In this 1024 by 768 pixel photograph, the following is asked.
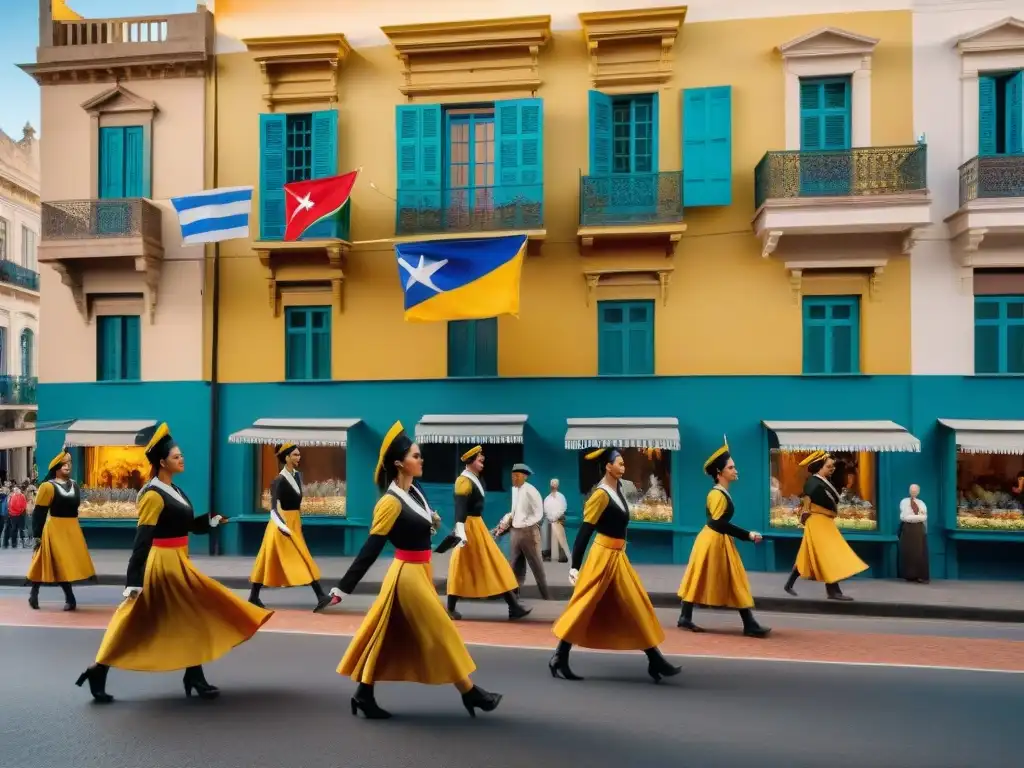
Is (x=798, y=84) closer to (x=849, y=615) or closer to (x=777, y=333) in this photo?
(x=777, y=333)

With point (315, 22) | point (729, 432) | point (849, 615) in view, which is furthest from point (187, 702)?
point (315, 22)

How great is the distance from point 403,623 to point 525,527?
4.85m

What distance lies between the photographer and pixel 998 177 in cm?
1252

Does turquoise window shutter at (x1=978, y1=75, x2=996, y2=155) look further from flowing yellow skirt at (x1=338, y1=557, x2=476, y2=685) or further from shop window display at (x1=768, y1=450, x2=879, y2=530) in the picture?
flowing yellow skirt at (x1=338, y1=557, x2=476, y2=685)

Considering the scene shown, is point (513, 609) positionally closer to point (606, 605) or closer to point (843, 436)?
point (606, 605)

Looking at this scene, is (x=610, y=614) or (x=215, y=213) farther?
(x=215, y=213)

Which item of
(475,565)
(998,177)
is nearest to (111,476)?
(475,565)

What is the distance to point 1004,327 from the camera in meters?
13.2

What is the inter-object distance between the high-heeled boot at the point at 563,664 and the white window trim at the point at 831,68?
10340 millimetres

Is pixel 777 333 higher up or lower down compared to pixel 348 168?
lower down

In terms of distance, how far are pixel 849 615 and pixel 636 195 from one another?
7.72 metres

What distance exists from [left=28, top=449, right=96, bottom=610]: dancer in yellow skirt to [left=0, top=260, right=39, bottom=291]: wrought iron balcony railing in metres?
18.6

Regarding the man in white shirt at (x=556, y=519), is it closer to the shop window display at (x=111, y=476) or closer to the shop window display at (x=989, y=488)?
the shop window display at (x=989, y=488)

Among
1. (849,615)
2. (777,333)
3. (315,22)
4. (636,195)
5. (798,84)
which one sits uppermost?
(315,22)
